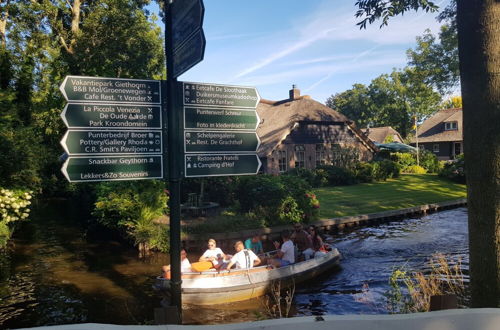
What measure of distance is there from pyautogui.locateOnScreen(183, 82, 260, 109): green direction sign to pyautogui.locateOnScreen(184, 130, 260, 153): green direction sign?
34 centimetres

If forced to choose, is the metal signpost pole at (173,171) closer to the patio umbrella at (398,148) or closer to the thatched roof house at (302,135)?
the thatched roof house at (302,135)

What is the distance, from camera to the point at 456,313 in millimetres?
3285

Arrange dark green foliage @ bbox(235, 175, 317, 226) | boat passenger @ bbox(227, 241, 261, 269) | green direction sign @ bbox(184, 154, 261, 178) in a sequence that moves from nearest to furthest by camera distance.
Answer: green direction sign @ bbox(184, 154, 261, 178), boat passenger @ bbox(227, 241, 261, 269), dark green foliage @ bbox(235, 175, 317, 226)

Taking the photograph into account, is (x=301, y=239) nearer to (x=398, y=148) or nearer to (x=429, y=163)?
(x=429, y=163)

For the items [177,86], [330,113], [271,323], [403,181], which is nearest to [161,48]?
[330,113]

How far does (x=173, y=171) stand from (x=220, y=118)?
2.88ft

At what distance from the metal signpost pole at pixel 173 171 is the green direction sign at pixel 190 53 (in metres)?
0.11

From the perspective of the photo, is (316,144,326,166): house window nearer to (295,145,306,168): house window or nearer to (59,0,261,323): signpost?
(295,145,306,168): house window

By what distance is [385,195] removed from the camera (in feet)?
88.5

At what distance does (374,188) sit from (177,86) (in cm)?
2800

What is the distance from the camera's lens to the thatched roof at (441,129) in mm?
50066

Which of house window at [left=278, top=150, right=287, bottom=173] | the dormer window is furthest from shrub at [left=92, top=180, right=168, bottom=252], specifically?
the dormer window

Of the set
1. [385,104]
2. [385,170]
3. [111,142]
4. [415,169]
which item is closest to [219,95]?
[111,142]

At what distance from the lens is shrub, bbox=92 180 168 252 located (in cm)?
1586
